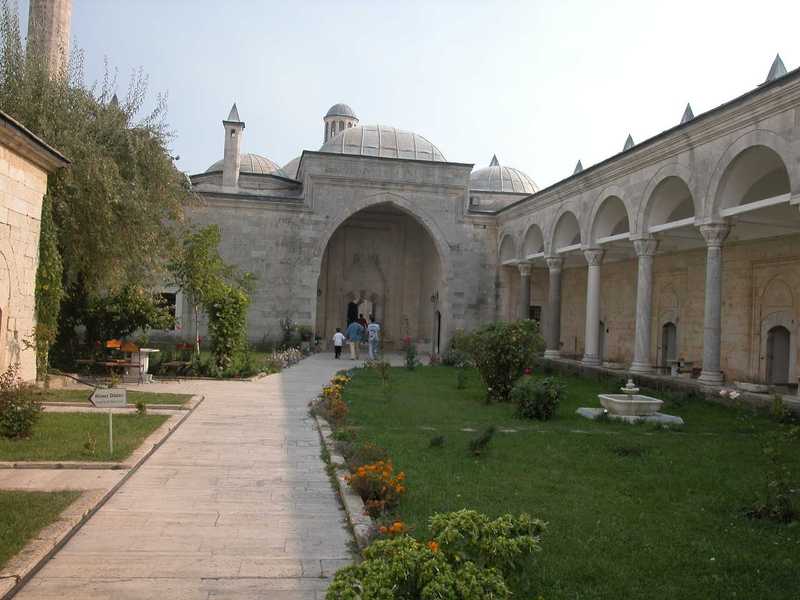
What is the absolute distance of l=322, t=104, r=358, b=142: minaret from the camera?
121 ft

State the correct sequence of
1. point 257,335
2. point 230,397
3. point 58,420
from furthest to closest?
point 257,335 → point 230,397 → point 58,420

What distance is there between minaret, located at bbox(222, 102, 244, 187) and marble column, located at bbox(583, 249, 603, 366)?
1339 cm

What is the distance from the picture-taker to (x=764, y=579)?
4082 mm

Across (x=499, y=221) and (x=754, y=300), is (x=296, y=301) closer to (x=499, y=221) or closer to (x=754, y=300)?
(x=499, y=221)

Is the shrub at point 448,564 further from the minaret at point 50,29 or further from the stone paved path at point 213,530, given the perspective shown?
the minaret at point 50,29

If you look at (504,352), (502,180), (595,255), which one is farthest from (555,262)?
(502,180)

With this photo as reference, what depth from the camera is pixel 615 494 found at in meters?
5.88

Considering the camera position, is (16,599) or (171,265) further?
(171,265)

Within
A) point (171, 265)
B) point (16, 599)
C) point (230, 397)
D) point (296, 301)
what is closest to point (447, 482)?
point (16, 599)

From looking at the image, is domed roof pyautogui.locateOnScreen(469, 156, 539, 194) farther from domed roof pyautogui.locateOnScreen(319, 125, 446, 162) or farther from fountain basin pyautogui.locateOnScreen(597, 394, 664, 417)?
fountain basin pyautogui.locateOnScreen(597, 394, 664, 417)

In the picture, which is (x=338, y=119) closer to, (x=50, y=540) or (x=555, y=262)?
(x=555, y=262)

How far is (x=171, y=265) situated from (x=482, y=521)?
1416 centimetres

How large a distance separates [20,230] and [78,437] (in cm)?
373

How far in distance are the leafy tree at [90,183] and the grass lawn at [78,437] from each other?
2.63 metres
